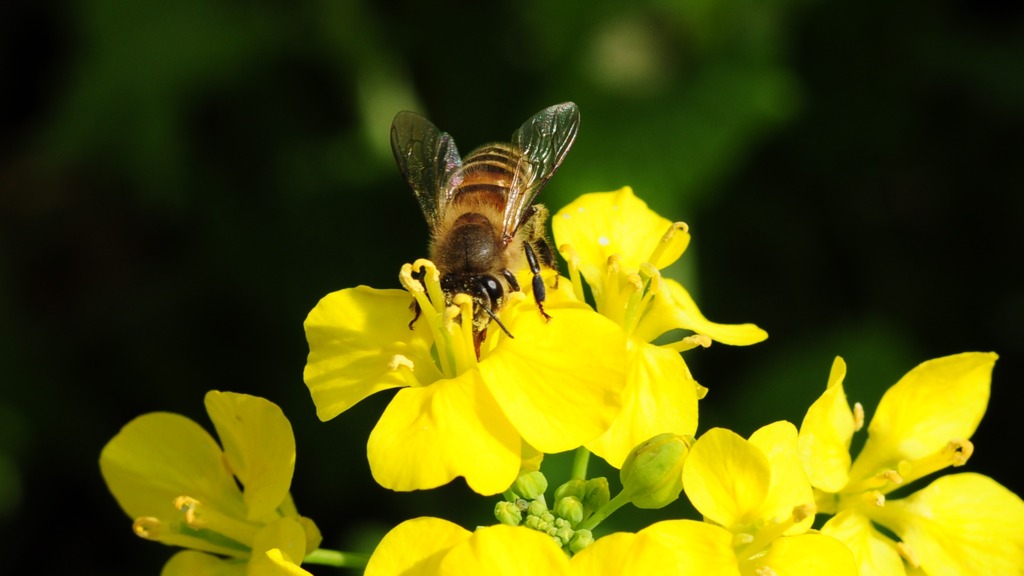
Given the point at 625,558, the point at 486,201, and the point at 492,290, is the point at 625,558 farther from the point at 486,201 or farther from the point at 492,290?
the point at 486,201

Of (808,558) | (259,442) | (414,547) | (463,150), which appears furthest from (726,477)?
(463,150)

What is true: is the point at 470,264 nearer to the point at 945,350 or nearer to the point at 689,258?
the point at 689,258

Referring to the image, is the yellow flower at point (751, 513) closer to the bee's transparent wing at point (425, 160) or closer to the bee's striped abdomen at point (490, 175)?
the bee's striped abdomen at point (490, 175)

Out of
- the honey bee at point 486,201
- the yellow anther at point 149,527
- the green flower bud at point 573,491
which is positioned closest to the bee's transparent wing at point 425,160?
the honey bee at point 486,201

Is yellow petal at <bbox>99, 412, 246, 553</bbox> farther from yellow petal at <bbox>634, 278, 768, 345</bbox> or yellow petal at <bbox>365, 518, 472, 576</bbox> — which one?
yellow petal at <bbox>634, 278, 768, 345</bbox>

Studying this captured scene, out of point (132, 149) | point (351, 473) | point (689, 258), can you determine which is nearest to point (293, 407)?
point (351, 473)

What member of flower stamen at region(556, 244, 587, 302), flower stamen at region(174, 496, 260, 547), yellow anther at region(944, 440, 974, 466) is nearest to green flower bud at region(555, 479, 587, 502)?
flower stamen at region(556, 244, 587, 302)
